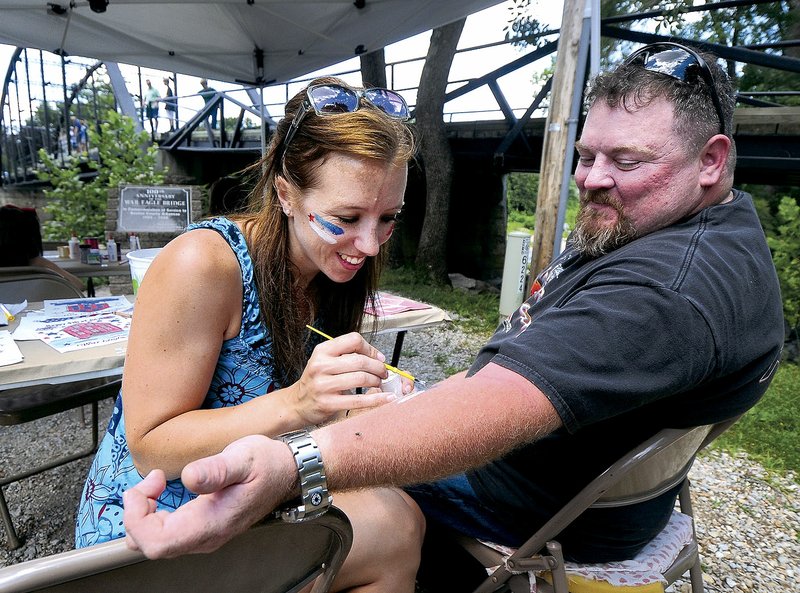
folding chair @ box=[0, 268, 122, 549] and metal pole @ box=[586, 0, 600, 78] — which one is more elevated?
metal pole @ box=[586, 0, 600, 78]

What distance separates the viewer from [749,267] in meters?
1.06

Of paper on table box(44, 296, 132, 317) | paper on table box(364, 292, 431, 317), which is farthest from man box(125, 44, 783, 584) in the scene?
paper on table box(44, 296, 132, 317)

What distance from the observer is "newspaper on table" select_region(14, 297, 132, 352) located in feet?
6.59

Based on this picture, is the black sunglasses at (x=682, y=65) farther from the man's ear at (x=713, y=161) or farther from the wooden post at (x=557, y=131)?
the wooden post at (x=557, y=131)

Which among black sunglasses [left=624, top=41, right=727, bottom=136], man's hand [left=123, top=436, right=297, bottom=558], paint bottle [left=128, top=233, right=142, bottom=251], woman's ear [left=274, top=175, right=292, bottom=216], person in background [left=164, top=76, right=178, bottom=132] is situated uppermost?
person in background [left=164, top=76, right=178, bottom=132]

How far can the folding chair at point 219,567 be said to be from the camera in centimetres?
63

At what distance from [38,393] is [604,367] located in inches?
102

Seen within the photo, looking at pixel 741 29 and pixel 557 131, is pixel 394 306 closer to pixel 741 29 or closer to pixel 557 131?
pixel 557 131

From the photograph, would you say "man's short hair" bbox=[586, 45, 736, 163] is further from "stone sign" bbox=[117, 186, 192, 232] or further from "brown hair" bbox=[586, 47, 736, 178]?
"stone sign" bbox=[117, 186, 192, 232]

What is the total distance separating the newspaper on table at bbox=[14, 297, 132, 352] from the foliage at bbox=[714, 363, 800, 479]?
12.7 feet

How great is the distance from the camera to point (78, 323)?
2246 millimetres

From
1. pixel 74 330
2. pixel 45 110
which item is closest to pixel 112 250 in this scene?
pixel 74 330

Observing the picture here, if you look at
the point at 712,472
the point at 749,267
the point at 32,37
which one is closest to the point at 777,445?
the point at 712,472

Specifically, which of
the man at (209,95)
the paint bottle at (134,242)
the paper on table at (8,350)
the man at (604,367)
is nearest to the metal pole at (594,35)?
the man at (604,367)
